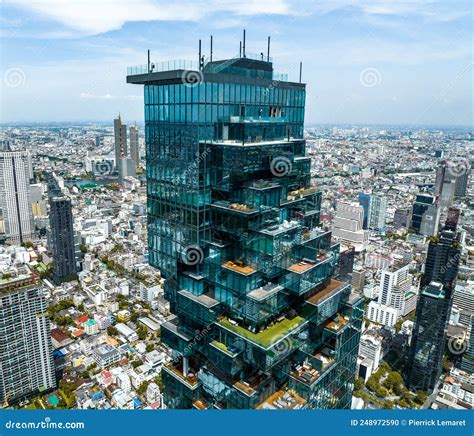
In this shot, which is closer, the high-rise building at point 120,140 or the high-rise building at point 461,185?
the high-rise building at point 461,185

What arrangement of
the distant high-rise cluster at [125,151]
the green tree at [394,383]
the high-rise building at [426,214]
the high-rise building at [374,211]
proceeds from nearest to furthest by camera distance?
the green tree at [394,383] < the high-rise building at [426,214] < the high-rise building at [374,211] < the distant high-rise cluster at [125,151]

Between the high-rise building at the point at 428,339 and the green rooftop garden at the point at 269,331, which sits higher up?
A: the green rooftop garden at the point at 269,331

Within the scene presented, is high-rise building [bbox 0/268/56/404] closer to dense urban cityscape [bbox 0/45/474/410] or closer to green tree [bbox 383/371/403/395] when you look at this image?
dense urban cityscape [bbox 0/45/474/410]

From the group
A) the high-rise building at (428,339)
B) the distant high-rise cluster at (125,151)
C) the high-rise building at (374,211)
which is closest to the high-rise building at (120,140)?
the distant high-rise cluster at (125,151)

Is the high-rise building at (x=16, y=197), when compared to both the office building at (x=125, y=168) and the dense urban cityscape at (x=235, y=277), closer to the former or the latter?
the dense urban cityscape at (x=235, y=277)

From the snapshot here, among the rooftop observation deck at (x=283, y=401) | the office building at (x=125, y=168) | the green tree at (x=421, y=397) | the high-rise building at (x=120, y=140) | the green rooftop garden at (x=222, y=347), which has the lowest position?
the green tree at (x=421, y=397)

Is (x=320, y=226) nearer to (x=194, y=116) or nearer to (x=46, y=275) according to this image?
(x=194, y=116)

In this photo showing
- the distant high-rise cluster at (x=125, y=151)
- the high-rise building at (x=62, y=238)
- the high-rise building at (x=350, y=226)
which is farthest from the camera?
the distant high-rise cluster at (x=125, y=151)
